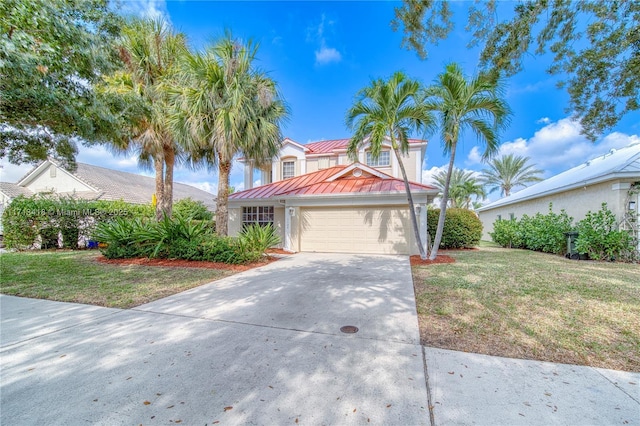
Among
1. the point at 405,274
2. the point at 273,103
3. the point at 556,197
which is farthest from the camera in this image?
the point at 556,197

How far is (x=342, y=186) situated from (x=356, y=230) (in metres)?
2.08

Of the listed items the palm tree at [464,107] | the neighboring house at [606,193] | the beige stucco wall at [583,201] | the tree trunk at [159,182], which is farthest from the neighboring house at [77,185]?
the beige stucco wall at [583,201]

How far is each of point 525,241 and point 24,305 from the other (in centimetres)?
1803

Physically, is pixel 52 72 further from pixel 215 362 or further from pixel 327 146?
pixel 327 146

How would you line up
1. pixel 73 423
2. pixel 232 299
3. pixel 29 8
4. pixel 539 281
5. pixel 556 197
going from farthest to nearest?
pixel 556 197 → pixel 539 281 → pixel 232 299 → pixel 29 8 → pixel 73 423

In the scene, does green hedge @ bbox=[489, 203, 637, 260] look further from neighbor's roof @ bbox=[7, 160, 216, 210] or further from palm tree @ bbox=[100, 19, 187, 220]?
neighbor's roof @ bbox=[7, 160, 216, 210]

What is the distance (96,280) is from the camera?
6.46 m

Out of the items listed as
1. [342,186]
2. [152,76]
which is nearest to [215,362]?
[342,186]

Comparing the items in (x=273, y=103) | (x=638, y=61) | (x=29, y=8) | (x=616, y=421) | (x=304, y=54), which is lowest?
(x=616, y=421)

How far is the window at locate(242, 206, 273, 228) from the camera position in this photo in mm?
13438

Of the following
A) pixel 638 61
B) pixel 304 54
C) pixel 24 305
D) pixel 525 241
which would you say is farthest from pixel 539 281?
pixel 304 54

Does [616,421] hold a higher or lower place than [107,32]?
lower

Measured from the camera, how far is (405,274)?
726cm

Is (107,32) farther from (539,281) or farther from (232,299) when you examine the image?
(539,281)
